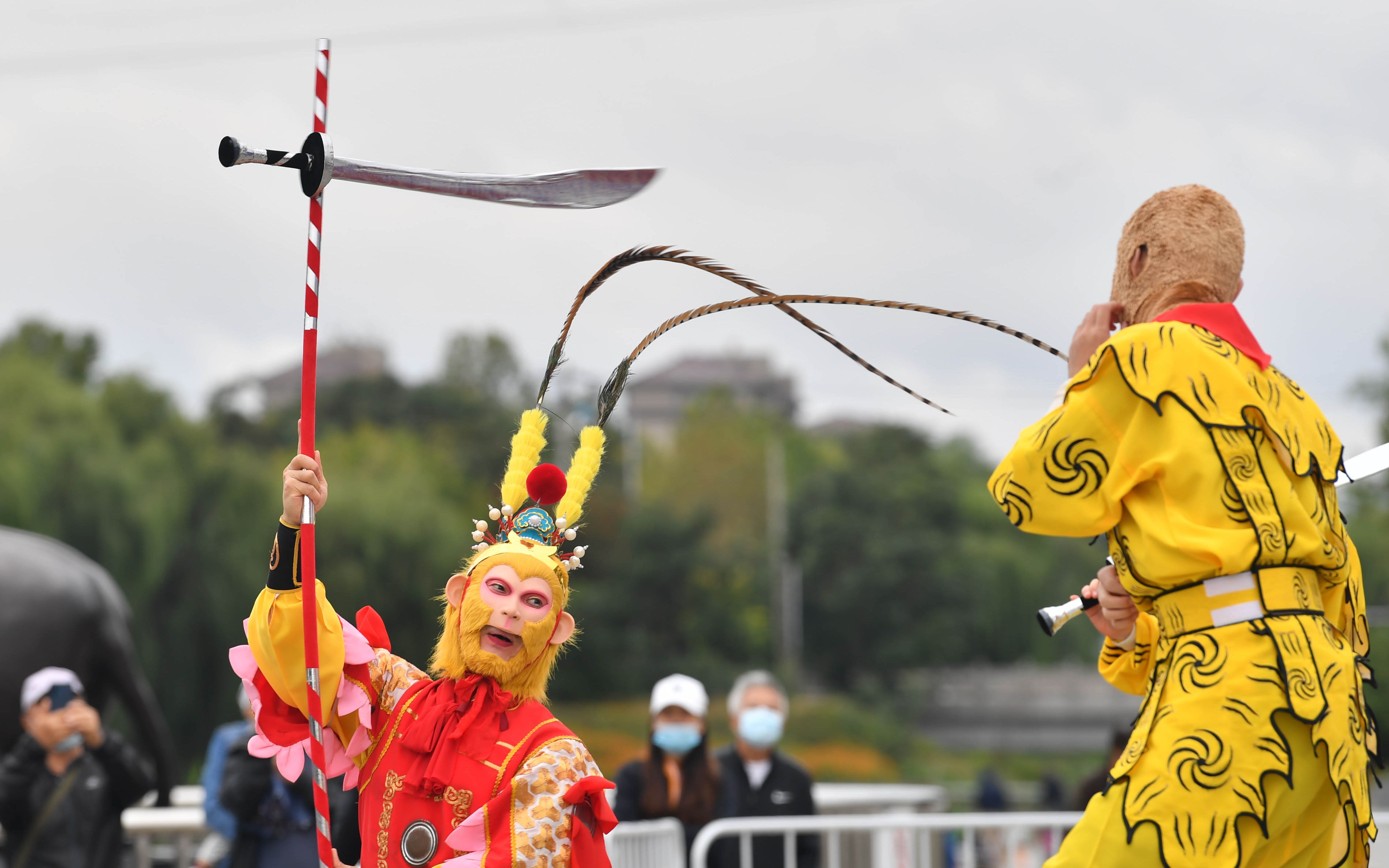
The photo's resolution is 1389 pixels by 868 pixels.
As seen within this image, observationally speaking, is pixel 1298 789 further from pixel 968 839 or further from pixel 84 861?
pixel 84 861

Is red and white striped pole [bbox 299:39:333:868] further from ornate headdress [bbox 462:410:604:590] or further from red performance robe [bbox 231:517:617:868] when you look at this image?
ornate headdress [bbox 462:410:604:590]

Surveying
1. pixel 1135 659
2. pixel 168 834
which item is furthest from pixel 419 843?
pixel 168 834

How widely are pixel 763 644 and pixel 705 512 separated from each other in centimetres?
412

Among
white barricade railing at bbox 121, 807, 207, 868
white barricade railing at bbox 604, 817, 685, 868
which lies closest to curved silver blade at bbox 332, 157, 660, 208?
white barricade railing at bbox 604, 817, 685, 868

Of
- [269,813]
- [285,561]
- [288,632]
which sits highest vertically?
[285,561]

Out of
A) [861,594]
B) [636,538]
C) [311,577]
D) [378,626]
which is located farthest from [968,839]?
[861,594]

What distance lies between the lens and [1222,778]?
2.63 metres

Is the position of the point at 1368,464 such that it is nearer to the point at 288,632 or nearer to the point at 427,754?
the point at 427,754

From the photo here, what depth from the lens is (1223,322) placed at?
2.98 m

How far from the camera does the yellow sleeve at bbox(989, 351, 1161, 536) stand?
282 centimetres

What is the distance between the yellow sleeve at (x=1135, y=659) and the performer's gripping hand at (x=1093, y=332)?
56cm

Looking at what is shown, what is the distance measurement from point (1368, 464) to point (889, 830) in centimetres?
329

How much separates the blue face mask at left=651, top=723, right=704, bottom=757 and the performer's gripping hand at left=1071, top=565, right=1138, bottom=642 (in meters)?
3.41

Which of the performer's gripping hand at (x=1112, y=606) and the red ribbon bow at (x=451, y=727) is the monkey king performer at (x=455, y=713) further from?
the performer's gripping hand at (x=1112, y=606)
